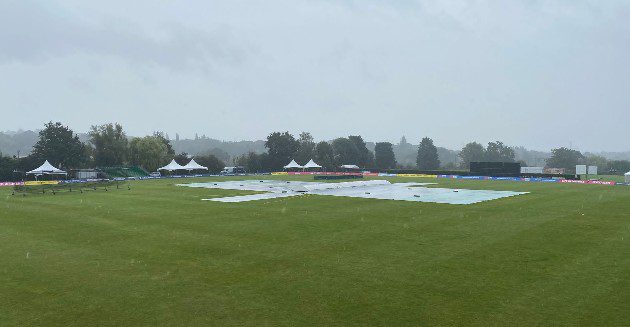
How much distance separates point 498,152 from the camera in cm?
16900

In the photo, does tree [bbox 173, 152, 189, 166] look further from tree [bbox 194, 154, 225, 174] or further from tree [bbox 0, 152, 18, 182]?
tree [bbox 0, 152, 18, 182]

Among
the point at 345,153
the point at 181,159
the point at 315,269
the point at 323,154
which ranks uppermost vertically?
the point at 345,153

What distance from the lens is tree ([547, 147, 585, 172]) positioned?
147375 millimetres

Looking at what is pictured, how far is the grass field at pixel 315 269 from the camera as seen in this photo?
9.19 meters

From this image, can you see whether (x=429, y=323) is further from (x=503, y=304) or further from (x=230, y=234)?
(x=230, y=234)

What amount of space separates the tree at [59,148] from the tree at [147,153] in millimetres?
9807

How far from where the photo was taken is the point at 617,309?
30.6ft

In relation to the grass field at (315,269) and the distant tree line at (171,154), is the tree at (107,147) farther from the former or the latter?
the grass field at (315,269)

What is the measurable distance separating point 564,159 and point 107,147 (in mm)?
142345

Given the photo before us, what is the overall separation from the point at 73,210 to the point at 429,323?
24536 millimetres

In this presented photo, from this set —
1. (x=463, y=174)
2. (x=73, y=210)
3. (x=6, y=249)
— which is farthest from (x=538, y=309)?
(x=463, y=174)

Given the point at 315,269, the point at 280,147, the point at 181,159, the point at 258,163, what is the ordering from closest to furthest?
1. the point at 315,269
2. the point at 181,159
3. the point at 258,163
4. the point at 280,147

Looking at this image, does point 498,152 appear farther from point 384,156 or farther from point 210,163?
point 210,163

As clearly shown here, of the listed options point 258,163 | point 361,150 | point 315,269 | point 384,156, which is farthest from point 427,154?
point 315,269
